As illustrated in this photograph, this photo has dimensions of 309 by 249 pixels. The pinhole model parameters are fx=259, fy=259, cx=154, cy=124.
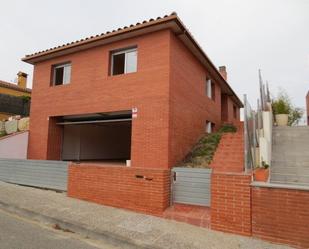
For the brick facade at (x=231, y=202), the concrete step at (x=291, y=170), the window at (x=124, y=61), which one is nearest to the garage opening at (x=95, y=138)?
the window at (x=124, y=61)

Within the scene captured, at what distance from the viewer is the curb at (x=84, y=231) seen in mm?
4798

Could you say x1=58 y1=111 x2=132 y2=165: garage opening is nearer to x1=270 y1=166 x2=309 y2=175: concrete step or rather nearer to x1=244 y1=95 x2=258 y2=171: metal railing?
x1=244 y1=95 x2=258 y2=171: metal railing

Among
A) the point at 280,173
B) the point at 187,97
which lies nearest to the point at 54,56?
the point at 187,97

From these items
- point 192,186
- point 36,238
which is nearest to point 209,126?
point 192,186

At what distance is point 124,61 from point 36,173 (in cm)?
514

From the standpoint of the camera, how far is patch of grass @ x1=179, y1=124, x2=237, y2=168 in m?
8.26

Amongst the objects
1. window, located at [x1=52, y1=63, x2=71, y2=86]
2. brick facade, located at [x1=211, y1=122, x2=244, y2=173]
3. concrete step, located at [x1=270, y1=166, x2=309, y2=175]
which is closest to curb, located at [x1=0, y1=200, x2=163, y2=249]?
brick facade, located at [x1=211, y1=122, x2=244, y2=173]

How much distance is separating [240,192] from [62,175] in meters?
5.88

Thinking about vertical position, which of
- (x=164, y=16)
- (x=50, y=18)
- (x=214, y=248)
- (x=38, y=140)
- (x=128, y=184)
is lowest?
(x=214, y=248)

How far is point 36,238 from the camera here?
489 cm

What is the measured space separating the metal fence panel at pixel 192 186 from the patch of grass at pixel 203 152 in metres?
1.22

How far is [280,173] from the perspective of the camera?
7.78 m

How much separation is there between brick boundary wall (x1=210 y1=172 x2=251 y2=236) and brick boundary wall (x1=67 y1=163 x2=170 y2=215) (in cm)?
142

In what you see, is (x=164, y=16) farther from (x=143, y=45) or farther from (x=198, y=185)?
(x=198, y=185)
